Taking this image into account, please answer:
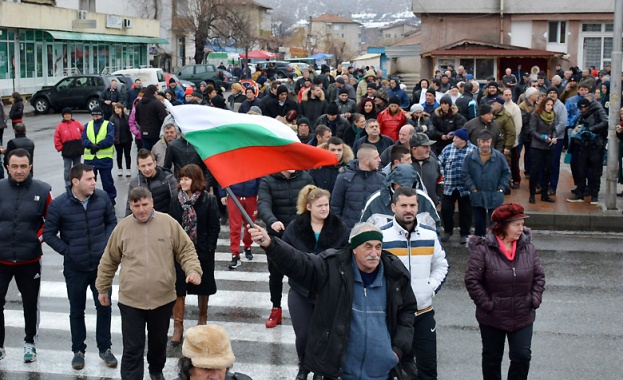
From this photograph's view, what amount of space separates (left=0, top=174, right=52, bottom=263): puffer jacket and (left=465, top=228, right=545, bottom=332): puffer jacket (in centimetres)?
425

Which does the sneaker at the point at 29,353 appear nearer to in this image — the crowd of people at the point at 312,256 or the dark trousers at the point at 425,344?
the crowd of people at the point at 312,256

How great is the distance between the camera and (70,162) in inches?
658

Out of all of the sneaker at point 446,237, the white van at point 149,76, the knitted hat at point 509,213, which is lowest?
the sneaker at point 446,237

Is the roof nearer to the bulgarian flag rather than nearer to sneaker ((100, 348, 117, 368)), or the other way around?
sneaker ((100, 348, 117, 368))

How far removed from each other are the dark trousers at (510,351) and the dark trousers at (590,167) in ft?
30.4

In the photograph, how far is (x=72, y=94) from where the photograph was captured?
38.1 meters

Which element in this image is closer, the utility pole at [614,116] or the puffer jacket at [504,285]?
the puffer jacket at [504,285]

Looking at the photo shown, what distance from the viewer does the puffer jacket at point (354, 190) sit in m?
9.80

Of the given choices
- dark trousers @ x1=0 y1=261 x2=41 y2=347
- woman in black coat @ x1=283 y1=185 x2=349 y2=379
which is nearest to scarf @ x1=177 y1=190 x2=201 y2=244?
woman in black coat @ x1=283 y1=185 x2=349 y2=379

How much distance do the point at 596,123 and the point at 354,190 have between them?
24.6 ft

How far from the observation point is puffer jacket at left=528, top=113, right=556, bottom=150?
1584cm

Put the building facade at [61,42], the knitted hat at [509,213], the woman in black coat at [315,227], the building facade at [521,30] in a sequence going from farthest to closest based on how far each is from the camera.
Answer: the building facade at [61,42] < the building facade at [521,30] < the woman in black coat at [315,227] < the knitted hat at [509,213]

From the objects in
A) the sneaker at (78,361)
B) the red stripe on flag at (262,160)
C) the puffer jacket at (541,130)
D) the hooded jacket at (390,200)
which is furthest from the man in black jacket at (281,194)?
the puffer jacket at (541,130)

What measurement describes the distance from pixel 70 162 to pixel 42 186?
8.13 metres
